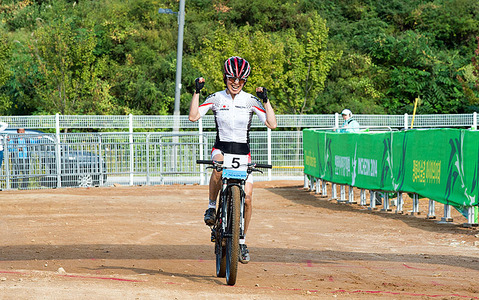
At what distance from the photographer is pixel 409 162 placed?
Answer: 14.5 m

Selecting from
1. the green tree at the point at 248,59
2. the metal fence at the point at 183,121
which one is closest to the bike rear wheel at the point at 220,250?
the metal fence at the point at 183,121

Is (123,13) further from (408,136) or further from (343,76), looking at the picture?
(408,136)

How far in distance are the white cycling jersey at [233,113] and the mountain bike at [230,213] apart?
26 cm

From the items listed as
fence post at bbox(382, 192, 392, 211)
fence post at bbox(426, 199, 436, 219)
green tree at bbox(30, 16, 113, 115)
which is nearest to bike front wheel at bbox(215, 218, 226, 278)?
fence post at bbox(426, 199, 436, 219)

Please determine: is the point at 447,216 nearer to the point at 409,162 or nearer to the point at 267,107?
the point at 409,162

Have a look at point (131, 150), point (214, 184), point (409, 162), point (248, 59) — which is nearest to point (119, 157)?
point (131, 150)

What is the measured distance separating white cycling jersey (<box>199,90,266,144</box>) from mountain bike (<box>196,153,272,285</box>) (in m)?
0.26

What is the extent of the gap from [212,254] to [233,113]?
2.47 metres

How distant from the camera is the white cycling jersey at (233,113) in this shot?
7.66 meters

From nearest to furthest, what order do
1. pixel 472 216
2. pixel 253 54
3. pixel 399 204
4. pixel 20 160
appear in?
pixel 472 216
pixel 399 204
pixel 20 160
pixel 253 54

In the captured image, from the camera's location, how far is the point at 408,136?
1452cm

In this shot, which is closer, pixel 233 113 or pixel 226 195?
pixel 226 195

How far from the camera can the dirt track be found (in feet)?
22.1

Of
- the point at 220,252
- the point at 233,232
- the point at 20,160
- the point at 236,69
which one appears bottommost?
the point at 220,252
